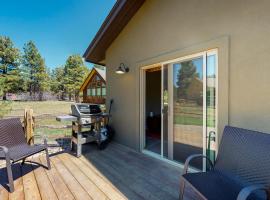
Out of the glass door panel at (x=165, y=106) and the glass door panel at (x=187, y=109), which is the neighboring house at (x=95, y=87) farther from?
the glass door panel at (x=187, y=109)

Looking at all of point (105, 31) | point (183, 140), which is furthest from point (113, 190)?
point (105, 31)

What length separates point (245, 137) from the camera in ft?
6.37

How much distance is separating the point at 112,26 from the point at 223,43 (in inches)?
127

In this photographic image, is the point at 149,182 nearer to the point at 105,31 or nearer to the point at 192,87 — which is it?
the point at 192,87

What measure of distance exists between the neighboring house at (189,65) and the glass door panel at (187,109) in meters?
0.02

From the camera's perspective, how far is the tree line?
78.2 feet

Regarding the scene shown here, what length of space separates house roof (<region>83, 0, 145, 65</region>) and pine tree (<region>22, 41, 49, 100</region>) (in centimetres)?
2667

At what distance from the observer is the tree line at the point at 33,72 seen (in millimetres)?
23844

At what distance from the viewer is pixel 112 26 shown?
4695 millimetres

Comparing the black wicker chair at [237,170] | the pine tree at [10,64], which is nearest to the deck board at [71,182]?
the black wicker chair at [237,170]

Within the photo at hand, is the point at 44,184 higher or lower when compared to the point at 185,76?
lower

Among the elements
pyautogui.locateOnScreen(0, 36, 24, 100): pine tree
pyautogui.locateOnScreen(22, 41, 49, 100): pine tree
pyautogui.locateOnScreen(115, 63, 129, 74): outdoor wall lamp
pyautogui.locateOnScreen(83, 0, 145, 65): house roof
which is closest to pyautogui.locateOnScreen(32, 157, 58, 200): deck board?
pyautogui.locateOnScreen(115, 63, 129, 74): outdoor wall lamp

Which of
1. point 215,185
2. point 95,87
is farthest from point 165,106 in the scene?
point 95,87

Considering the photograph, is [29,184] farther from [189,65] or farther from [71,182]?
[189,65]
